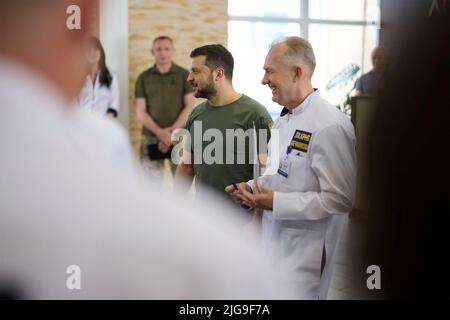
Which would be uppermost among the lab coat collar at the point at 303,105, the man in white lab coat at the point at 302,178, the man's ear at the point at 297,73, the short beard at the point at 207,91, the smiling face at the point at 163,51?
the smiling face at the point at 163,51

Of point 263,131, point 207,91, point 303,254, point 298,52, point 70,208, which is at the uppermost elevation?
point 298,52

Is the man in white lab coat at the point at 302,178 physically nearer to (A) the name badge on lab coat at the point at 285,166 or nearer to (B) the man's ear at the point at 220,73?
(A) the name badge on lab coat at the point at 285,166

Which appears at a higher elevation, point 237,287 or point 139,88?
point 139,88

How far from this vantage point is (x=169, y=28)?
55.9 inches

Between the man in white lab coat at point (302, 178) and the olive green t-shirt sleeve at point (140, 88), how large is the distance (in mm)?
335

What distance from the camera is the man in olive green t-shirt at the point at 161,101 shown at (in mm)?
1417

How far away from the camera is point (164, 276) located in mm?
1421

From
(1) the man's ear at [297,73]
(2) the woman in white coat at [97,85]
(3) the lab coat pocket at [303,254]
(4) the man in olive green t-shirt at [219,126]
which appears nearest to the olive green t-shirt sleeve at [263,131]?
(4) the man in olive green t-shirt at [219,126]

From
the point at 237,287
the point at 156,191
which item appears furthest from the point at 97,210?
the point at 237,287

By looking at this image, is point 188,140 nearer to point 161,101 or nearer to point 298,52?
point 161,101

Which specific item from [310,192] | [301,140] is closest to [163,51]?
[301,140]

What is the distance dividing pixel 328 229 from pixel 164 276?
0.47 meters

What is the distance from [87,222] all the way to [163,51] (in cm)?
51
